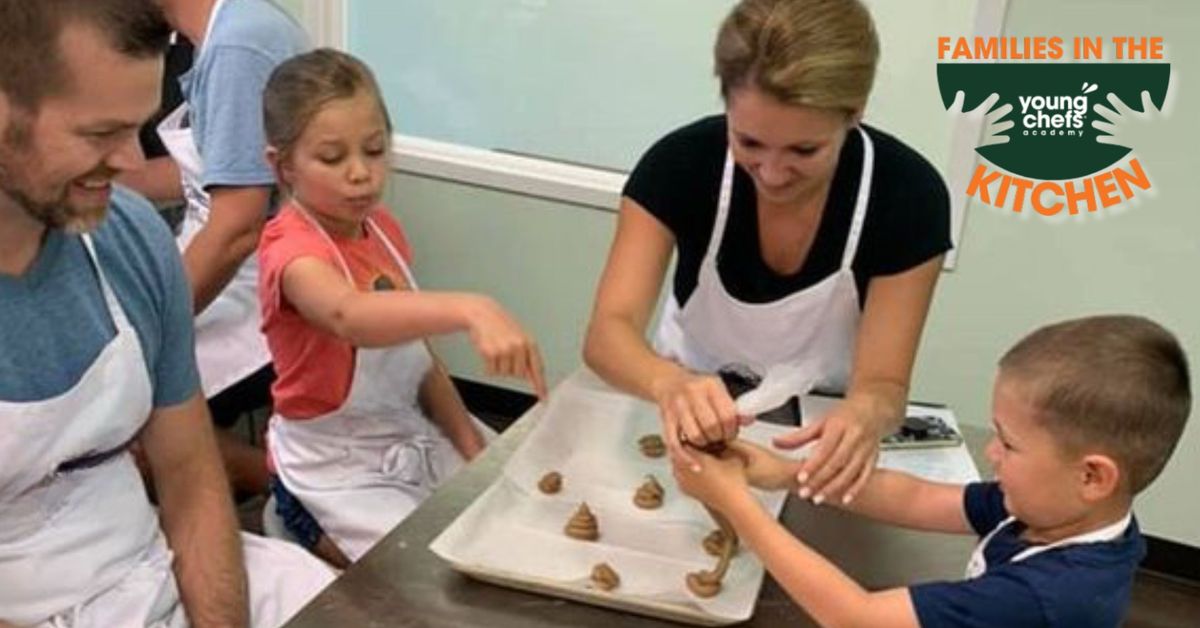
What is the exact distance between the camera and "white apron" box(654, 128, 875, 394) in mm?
1593

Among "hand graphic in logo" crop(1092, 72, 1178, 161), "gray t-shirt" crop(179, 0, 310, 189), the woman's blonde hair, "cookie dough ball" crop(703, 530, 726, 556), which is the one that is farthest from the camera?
"hand graphic in logo" crop(1092, 72, 1178, 161)

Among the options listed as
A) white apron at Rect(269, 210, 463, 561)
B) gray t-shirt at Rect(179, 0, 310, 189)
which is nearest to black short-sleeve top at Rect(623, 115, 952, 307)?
white apron at Rect(269, 210, 463, 561)

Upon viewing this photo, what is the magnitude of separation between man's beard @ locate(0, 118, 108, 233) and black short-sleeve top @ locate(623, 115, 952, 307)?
699 millimetres

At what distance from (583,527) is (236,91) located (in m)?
1.04

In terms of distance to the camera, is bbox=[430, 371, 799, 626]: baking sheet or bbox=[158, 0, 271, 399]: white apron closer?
bbox=[430, 371, 799, 626]: baking sheet

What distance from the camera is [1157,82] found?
2406mm

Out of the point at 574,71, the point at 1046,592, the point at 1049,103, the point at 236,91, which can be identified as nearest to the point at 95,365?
Answer: the point at 236,91

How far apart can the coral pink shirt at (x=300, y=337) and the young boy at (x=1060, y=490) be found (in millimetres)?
764

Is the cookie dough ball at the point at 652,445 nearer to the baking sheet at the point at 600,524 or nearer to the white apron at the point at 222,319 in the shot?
the baking sheet at the point at 600,524

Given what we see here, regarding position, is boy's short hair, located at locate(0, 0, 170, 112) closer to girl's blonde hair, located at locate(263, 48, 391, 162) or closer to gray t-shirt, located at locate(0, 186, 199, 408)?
gray t-shirt, located at locate(0, 186, 199, 408)

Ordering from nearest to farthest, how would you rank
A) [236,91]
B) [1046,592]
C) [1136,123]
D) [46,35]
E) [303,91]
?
[1046,592], [46,35], [303,91], [236,91], [1136,123]

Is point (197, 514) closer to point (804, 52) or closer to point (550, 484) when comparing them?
point (550, 484)

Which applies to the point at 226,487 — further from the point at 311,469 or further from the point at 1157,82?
the point at 1157,82

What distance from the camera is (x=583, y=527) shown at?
4.05ft
